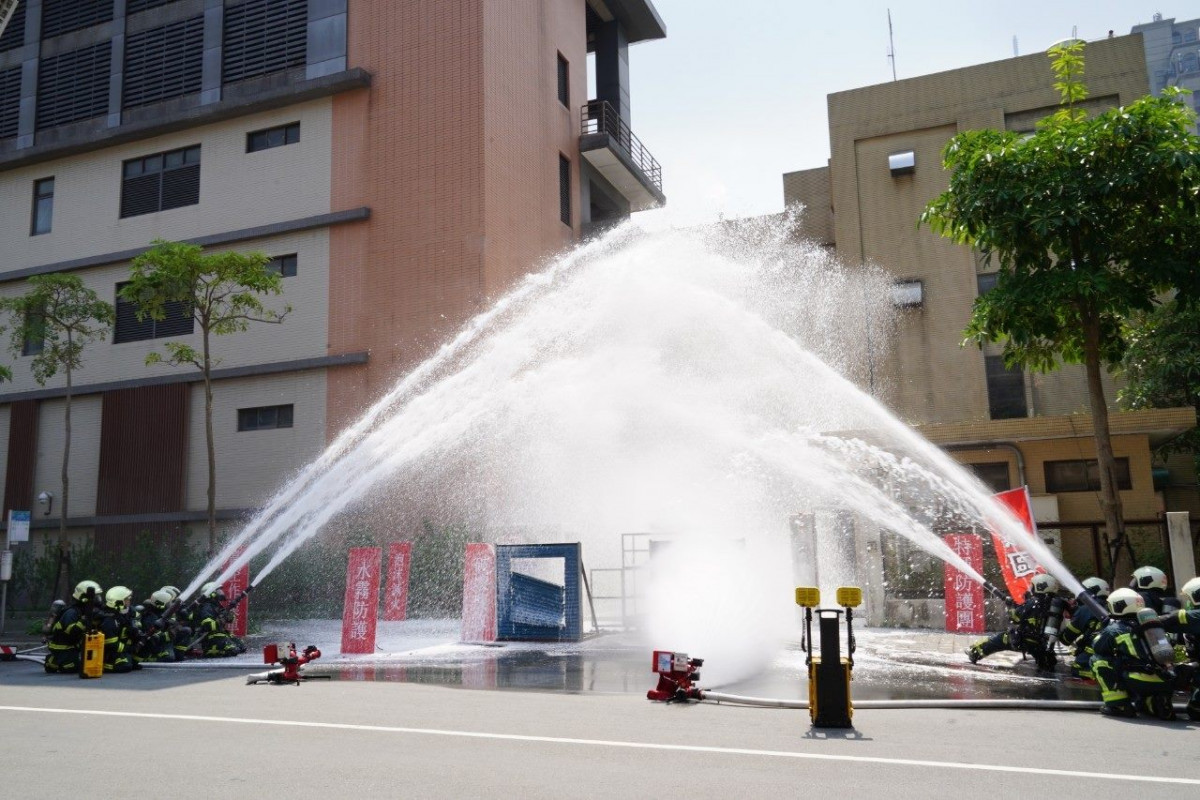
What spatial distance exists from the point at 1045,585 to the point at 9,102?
114 ft

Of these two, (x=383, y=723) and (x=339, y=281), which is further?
(x=339, y=281)

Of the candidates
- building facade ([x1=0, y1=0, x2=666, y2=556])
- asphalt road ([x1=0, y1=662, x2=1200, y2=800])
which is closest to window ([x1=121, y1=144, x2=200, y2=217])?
building facade ([x1=0, y1=0, x2=666, y2=556])

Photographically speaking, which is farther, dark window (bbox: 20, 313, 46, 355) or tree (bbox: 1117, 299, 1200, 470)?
dark window (bbox: 20, 313, 46, 355)

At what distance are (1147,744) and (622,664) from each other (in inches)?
283

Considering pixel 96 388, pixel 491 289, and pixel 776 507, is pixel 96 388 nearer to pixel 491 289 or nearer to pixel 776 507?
pixel 491 289

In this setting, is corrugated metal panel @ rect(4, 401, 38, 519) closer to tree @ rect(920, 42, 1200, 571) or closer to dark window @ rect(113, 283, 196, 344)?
dark window @ rect(113, 283, 196, 344)

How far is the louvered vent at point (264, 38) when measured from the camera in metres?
27.7

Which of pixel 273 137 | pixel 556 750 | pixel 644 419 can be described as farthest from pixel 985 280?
pixel 556 750

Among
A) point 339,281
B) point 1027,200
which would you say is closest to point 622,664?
point 1027,200

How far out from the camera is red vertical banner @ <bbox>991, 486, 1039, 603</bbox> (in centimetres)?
1327

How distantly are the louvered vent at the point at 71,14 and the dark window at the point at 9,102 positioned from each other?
1.83m

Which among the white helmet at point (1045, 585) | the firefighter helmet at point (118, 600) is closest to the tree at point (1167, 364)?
the white helmet at point (1045, 585)

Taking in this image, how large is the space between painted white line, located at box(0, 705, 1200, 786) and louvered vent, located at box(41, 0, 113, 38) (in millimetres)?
28278

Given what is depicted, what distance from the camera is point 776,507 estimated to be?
2319cm
